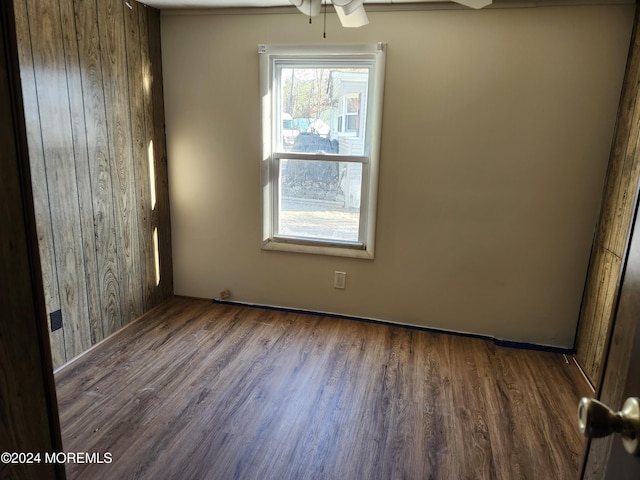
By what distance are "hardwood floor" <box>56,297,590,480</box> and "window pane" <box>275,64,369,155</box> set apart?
1.40m

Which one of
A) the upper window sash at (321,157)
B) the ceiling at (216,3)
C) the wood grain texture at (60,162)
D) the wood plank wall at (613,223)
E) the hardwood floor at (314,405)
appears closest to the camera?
the hardwood floor at (314,405)

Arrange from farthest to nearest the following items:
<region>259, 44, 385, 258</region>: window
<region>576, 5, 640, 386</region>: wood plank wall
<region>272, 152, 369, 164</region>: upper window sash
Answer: <region>272, 152, 369, 164</region>: upper window sash < <region>259, 44, 385, 258</region>: window < <region>576, 5, 640, 386</region>: wood plank wall

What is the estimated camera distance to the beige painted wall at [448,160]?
8.61 ft

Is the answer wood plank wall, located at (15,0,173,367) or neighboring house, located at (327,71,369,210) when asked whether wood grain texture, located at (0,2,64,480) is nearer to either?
wood plank wall, located at (15,0,173,367)

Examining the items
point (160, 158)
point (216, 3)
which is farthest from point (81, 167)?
point (216, 3)

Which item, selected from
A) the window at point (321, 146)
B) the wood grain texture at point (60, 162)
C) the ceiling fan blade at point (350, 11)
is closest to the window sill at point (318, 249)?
the window at point (321, 146)

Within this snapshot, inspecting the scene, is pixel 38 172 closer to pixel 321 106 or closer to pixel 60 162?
pixel 60 162

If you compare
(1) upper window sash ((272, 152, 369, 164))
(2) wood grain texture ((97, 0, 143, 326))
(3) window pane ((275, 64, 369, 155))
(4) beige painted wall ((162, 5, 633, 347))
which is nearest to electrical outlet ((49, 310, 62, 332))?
(2) wood grain texture ((97, 0, 143, 326))

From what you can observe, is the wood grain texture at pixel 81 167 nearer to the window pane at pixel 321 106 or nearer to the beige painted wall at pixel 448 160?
the beige painted wall at pixel 448 160

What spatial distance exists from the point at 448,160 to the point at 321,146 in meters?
0.93

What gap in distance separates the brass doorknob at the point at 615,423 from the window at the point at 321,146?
2483mm

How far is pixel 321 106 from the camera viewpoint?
121 inches

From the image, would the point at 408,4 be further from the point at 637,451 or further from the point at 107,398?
the point at 107,398

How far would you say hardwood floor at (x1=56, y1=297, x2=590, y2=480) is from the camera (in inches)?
73.9
